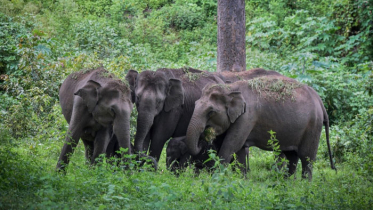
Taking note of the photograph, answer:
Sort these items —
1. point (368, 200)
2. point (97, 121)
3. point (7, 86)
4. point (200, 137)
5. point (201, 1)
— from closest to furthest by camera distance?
point (368, 200) → point (97, 121) → point (200, 137) → point (7, 86) → point (201, 1)

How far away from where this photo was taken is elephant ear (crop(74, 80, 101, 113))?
25.2ft

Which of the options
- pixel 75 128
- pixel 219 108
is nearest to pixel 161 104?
pixel 219 108

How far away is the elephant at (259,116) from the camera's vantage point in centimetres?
859

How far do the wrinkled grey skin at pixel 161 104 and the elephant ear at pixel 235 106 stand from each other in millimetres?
878

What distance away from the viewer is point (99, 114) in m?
7.77

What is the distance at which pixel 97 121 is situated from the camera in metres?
7.85

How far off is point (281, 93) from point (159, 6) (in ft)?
40.9

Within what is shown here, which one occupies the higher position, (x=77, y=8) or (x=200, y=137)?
(x=77, y=8)

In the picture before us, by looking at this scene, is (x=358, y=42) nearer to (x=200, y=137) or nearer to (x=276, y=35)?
(x=276, y=35)

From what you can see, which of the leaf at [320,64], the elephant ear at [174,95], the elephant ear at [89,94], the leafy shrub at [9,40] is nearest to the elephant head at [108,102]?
the elephant ear at [89,94]

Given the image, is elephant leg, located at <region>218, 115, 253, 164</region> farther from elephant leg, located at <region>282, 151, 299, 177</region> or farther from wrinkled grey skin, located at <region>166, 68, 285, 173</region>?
elephant leg, located at <region>282, 151, 299, 177</region>

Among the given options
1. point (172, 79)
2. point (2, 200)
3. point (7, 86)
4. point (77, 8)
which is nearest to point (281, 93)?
point (172, 79)

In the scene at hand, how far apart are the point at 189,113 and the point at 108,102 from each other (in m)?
2.04

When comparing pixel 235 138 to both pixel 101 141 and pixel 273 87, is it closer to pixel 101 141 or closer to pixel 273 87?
pixel 273 87
